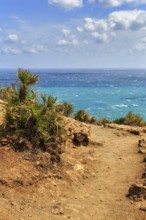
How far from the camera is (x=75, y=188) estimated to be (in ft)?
33.4

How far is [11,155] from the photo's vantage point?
33.8 feet

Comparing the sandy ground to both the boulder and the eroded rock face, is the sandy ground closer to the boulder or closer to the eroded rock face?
the boulder

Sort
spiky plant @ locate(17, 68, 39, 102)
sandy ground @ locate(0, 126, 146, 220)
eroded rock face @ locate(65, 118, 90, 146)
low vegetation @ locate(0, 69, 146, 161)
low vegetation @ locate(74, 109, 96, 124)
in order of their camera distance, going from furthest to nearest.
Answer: low vegetation @ locate(74, 109, 96, 124) < eroded rock face @ locate(65, 118, 90, 146) < spiky plant @ locate(17, 68, 39, 102) < low vegetation @ locate(0, 69, 146, 161) < sandy ground @ locate(0, 126, 146, 220)

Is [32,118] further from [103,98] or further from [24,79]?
[103,98]

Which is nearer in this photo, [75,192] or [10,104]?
[75,192]

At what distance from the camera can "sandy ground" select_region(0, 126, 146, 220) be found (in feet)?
27.4

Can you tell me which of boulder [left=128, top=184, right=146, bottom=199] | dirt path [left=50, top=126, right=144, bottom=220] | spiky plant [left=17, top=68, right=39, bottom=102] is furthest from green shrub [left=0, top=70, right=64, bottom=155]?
boulder [left=128, top=184, right=146, bottom=199]

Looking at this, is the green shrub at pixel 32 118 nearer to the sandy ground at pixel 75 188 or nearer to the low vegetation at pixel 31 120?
the low vegetation at pixel 31 120

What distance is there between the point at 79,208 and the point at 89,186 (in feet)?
5.77

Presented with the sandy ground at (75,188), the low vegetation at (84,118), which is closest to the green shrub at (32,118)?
the sandy ground at (75,188)

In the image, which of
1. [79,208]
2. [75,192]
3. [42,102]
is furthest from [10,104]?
[79,208]

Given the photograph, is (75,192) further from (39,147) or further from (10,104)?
(10,104)

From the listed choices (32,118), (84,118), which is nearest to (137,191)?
A: (32,118)

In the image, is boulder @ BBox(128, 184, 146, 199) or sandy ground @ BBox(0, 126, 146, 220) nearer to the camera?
sandy ground @ BBox(0, 126, 146, 220)
